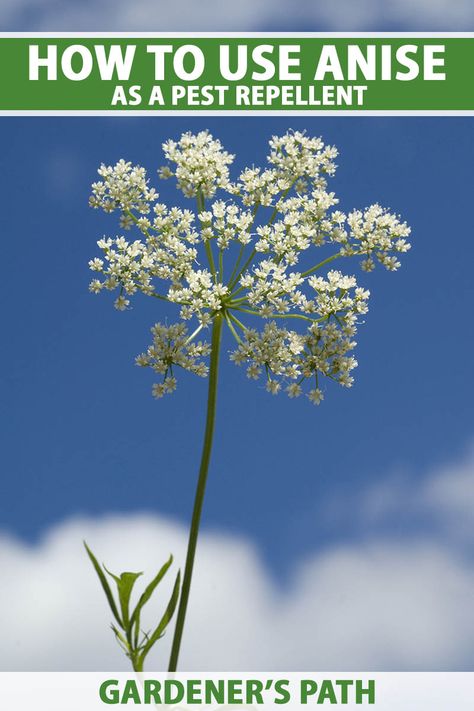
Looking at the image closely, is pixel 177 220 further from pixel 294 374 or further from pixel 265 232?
pixel 294 374

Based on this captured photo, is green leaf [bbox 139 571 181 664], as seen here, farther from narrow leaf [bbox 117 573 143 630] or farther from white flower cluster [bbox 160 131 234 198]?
white flower cluster [bbox 160 131 234 198]

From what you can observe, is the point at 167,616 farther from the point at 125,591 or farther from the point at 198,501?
the point at 198,501

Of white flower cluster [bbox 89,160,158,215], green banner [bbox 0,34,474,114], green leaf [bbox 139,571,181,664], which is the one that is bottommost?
green leaf [bbox 139,571,181,664]

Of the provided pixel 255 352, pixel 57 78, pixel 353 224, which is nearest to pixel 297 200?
pixel 353 224

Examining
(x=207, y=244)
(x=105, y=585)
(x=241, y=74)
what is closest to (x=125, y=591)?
(x=105, y=585)

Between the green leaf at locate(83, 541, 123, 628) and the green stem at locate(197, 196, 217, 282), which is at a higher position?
the green stem at locate(197, 196, 217, 282)

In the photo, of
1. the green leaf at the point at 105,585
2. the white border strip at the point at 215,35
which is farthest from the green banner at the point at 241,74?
the green leaf at the point at 105,585

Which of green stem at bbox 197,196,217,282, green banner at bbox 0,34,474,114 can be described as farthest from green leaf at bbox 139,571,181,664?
green banner at bbox 0,34,474,114
